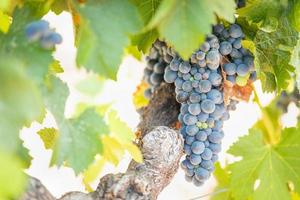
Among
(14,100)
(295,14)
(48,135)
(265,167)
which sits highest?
(14,100)

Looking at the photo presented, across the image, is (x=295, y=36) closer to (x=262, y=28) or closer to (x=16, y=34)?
(x=262, y=28)

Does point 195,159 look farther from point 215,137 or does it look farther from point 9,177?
point 9,177

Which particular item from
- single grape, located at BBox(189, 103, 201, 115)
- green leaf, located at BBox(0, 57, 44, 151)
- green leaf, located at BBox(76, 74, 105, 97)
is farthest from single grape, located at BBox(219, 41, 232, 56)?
green leaf, located at BBox(76, 74, 105, 97)

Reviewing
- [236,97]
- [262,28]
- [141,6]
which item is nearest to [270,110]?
[236,97]

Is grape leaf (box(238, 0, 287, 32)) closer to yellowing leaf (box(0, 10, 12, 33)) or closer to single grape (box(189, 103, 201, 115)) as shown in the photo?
single grape (box(189, 103, 201, 115))

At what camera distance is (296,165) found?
1.01 meters

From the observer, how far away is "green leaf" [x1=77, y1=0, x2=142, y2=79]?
665mm

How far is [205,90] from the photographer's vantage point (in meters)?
0.93

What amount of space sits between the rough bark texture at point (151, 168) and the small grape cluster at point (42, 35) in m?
0.18

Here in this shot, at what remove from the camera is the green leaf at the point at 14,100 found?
1.72ft

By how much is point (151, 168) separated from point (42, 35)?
0.32 m

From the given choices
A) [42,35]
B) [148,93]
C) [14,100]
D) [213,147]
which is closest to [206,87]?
[213,147]

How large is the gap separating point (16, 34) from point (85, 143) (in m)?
0.16

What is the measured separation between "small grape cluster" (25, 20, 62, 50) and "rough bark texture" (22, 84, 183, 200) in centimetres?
18
